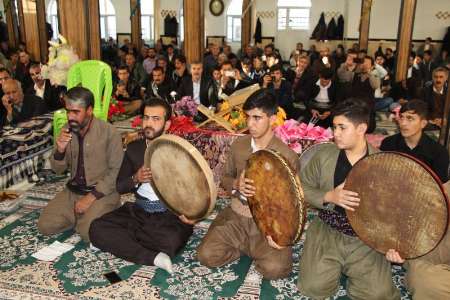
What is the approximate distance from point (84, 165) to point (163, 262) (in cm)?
108

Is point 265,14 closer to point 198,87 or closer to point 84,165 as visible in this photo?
point 198,87

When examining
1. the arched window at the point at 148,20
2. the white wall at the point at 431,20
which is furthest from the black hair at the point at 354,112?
the arched window at the point at 148,20

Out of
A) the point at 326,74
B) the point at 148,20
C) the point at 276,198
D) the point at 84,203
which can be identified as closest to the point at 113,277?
the point at 84,203

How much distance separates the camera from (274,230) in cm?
282

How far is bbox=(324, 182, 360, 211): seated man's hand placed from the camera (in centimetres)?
260

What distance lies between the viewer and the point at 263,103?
2.98 m

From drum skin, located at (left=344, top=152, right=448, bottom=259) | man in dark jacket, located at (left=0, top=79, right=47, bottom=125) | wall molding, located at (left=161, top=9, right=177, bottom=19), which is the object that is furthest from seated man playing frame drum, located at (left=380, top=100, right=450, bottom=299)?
wall molding, located at (left=161, top=9, right=177, bottom=19)

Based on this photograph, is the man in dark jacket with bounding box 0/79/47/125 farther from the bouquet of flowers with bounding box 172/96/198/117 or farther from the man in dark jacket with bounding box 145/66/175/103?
the man in dark jacket with bounding box 145/66/175/103

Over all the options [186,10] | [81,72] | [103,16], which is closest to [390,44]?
[186,10]

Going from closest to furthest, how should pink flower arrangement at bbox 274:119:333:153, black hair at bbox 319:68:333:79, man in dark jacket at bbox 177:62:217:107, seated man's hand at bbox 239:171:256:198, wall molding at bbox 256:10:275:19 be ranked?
seated man's hand at bbox 239:171:256:198 < pink flower arrangement at bbox 274:119:333:153 < man in dark jacket at bbox 177:62:217:107 < black hair at bbox 319:68:333:79 < wall molding at bbox 256:10:275:19

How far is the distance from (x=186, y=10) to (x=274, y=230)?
6.24m

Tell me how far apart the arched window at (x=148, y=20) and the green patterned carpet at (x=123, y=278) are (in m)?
16.5

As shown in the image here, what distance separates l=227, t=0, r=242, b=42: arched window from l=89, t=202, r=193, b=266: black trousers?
646 inches

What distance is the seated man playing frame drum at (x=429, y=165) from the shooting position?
261 centimetres
